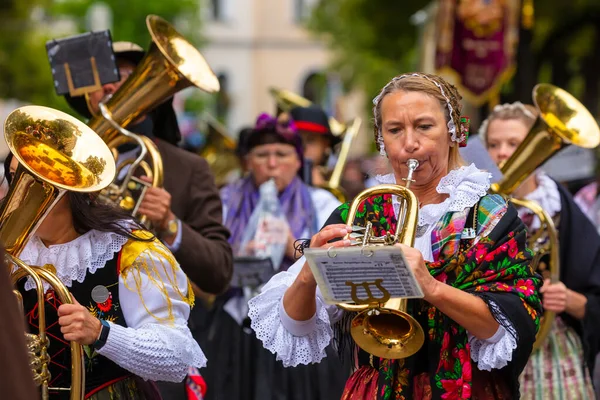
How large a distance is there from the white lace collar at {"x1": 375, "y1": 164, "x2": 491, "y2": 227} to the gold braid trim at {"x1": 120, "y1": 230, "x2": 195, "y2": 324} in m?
0.80

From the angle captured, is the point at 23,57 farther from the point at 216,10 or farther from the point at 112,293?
the point at 112,293

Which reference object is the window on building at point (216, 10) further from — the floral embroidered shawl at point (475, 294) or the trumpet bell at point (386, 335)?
the trumpet bell at point (386, 335)

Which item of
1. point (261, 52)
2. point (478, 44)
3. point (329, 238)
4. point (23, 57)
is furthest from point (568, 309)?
point (261, 52)

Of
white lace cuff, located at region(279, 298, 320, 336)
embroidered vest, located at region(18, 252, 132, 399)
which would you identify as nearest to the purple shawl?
embroidered vest, located at region(18, 252, 132, 399)

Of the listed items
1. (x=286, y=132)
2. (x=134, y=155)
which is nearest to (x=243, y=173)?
(x=286, y=132)

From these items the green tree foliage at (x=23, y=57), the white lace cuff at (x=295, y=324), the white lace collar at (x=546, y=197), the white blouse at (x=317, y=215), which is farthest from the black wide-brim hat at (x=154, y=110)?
the green tree foliage at (x=23, y=57)

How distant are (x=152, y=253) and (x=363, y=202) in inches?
28.3

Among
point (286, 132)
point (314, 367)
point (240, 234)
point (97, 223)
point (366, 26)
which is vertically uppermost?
point (97, 223)

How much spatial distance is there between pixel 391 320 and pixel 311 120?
16.6 feet

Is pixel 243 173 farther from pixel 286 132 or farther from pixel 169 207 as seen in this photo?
pixel 169 207

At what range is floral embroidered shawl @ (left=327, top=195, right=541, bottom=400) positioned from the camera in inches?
137

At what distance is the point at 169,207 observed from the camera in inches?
205

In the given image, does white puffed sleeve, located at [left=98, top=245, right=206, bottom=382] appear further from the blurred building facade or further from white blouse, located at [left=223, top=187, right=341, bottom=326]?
the blurred building facade

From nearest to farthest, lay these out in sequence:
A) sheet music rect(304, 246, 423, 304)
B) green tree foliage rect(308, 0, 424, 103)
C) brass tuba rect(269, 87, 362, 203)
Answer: sheet music rect(304, 246, 423, 304), brass tuba rect(269, 87, 362, 203), green tree foliage rect(308, 0, 424, 103)
